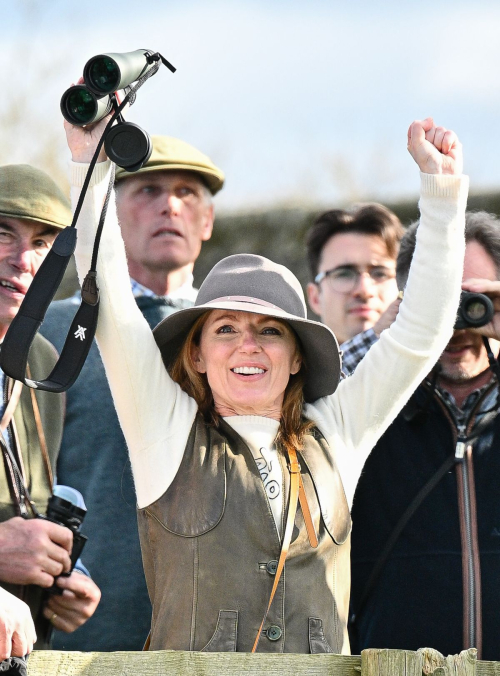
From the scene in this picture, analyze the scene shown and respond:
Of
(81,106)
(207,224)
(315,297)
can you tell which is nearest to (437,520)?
(81,106)

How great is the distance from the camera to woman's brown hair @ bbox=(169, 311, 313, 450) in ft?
9.03

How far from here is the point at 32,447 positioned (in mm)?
3244

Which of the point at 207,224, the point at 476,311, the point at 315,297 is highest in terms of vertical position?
the point at 207,224

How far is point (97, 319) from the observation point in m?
2.64

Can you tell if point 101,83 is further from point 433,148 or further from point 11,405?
point 11,405

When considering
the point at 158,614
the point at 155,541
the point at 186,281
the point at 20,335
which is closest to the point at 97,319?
the point at 20,335

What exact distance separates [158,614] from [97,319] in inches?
29.1

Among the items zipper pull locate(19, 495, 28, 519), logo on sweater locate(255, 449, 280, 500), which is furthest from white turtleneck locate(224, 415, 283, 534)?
zipper pull locate(19, 495, 28, 519)

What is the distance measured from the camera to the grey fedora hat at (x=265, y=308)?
279cm

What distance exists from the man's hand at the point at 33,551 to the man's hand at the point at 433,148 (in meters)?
1.45

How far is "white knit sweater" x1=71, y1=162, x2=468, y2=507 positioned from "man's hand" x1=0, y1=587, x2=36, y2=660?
52 cm

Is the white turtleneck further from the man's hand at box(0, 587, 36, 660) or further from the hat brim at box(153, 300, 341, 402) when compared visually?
the man's hand at box(0, 587, 36, 660)

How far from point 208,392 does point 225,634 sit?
672mm

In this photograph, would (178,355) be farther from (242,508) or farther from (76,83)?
(76,83)
